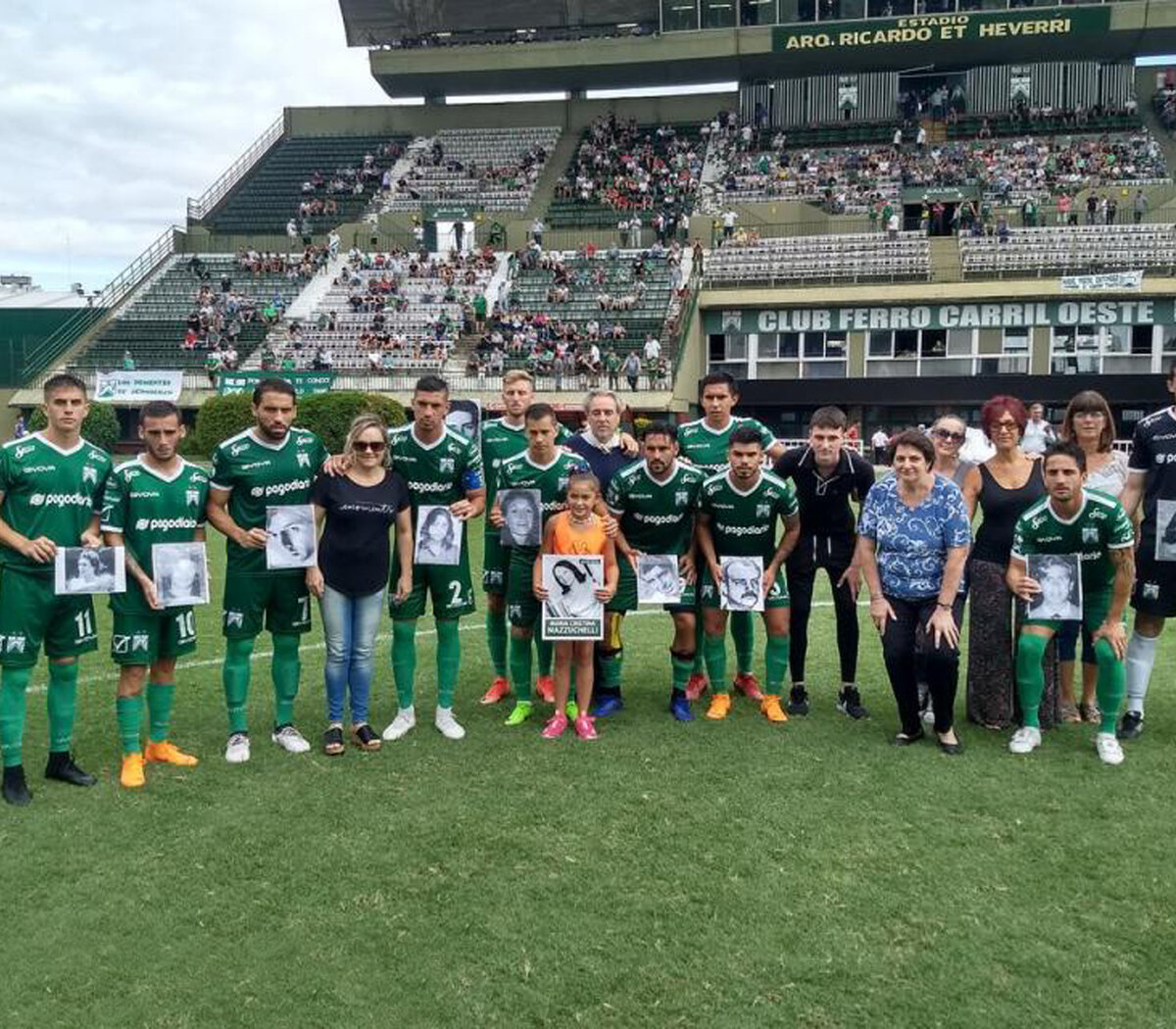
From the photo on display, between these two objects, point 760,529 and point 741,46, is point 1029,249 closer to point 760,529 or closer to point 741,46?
point 741,46

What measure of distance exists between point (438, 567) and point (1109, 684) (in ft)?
13.2

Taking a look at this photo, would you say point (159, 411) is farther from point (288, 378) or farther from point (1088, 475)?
point (288, 378)


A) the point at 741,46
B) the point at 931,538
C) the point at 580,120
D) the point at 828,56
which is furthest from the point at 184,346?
the point at 931,538

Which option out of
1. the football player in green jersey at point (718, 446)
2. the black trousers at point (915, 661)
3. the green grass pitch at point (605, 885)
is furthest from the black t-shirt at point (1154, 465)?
the football player in green jersey at point (718, 446)

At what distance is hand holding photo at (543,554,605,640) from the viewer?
6070 millimetres

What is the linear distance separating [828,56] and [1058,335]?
710 inches

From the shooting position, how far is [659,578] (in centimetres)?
635

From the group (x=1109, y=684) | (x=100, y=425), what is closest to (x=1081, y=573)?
(x=1109, y=684)

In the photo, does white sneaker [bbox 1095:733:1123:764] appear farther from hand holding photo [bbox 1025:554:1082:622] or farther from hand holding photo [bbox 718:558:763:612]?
hand holding photo [bbox 718:558:763:612]

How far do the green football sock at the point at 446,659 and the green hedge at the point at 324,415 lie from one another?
15398 mm

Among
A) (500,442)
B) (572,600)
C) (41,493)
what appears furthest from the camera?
(500,442)

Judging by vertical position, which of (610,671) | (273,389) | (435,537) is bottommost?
(610,671)

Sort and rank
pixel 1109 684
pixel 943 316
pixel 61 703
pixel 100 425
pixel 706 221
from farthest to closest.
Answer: pixel 706 221
pixel 943 316
pixel 100 425
pixel 1109 684
pixel 61 703

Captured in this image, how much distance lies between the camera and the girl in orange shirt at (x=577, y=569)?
6.08m
